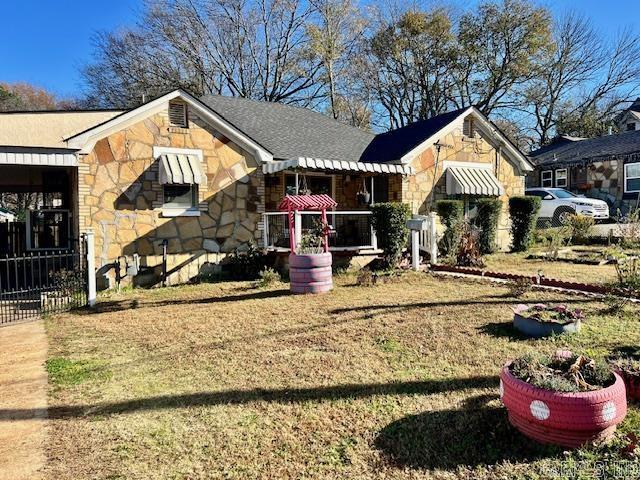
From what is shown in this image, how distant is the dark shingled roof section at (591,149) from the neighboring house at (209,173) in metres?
9.80

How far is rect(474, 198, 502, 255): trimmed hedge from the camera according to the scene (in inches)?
519

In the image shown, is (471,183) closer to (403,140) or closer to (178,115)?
(403,140)

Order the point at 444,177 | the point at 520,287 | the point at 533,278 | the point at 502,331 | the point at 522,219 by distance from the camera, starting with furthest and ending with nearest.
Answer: the point at 444,177
the point at 522,219
the point at 533,278
the point at 520,287
the point at 502,331

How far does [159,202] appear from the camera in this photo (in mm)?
10961

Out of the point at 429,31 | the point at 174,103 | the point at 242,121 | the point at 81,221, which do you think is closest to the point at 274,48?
the point at 429,31

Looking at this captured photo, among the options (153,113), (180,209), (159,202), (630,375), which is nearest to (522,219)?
(180,209)

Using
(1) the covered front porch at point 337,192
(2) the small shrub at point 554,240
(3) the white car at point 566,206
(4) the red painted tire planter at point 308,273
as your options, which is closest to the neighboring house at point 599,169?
(3) the white car at point 566,206

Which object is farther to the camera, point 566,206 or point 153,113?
point 566,206

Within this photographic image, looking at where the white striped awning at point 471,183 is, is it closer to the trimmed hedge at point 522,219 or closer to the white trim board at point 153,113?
the trimmed hedge at point 522,219

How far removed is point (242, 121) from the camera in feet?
48.3

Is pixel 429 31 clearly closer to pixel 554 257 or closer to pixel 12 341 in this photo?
pixel 554 257

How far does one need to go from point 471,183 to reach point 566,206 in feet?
22.8

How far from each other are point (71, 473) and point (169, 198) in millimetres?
8809

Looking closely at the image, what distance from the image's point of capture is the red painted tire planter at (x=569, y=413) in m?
2.92
